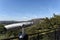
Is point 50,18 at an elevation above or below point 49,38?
above

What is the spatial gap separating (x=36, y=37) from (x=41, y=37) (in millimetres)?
419

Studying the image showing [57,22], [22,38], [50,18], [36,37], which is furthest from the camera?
[50,18]

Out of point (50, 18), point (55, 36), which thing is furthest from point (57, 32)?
point (50, 18)

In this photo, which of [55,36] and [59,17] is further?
[59,17]

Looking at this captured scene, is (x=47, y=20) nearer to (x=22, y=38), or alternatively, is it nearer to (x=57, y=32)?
(x=57, y=32)

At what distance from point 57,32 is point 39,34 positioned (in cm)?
134

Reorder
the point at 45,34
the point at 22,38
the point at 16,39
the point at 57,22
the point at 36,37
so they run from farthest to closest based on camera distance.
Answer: the point at 57,22
the point at 45,34
the point at 36,37
the point at 16,39
the point at 22,38

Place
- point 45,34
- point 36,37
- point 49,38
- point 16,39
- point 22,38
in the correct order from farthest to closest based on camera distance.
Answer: point 49,38, point 45,34, point 36,37, point 16,39, point 22,38

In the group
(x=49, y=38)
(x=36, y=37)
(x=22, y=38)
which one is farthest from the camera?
(x=49, y=38)

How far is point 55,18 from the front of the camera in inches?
441

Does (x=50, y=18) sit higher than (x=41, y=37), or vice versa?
(x=50, y=18)

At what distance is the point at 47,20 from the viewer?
11078 millimetres

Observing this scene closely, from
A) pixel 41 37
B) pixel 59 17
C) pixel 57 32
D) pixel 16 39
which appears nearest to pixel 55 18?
pixel 59 17

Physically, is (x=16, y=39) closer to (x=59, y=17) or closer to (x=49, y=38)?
(x=49, y=38)
